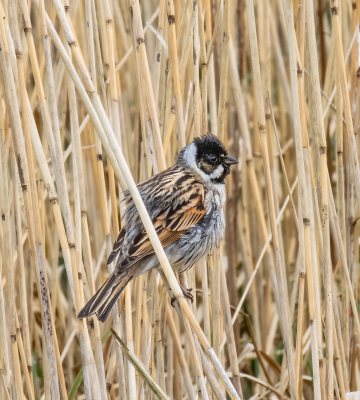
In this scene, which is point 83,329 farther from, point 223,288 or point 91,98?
point 91,98

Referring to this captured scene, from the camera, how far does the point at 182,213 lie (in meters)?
2.37

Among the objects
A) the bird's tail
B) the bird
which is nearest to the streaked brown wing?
the bird

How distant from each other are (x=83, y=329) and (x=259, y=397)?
65.0 inches

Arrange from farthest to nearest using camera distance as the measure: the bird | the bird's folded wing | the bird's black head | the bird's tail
→ the bird's black head, the bird's folded wing, the bird, the bird's tail

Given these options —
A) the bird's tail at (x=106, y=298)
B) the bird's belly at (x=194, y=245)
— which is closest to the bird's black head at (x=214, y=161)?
the bird's belly at (x=194, y=245)

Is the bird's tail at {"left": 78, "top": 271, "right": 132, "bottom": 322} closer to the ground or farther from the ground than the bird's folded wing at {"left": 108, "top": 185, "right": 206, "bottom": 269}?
closer to the ground

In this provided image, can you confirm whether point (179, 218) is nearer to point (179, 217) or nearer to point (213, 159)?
point (179, 217)

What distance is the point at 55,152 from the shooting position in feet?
6.37

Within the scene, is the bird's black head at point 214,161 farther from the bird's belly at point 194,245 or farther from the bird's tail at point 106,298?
the bird's tail at point 106,298

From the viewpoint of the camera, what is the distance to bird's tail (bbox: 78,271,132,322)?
1.85m

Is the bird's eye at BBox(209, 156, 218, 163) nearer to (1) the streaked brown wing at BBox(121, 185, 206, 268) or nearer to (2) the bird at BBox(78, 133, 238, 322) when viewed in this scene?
(2) the bird at BBox(78, 133, 238, 322)

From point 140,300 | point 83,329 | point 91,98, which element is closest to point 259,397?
point 140,300

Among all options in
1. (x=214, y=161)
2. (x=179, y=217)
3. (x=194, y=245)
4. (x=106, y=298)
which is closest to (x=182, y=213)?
(x=179, y=217)

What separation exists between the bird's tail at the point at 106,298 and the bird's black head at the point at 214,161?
758 mm
